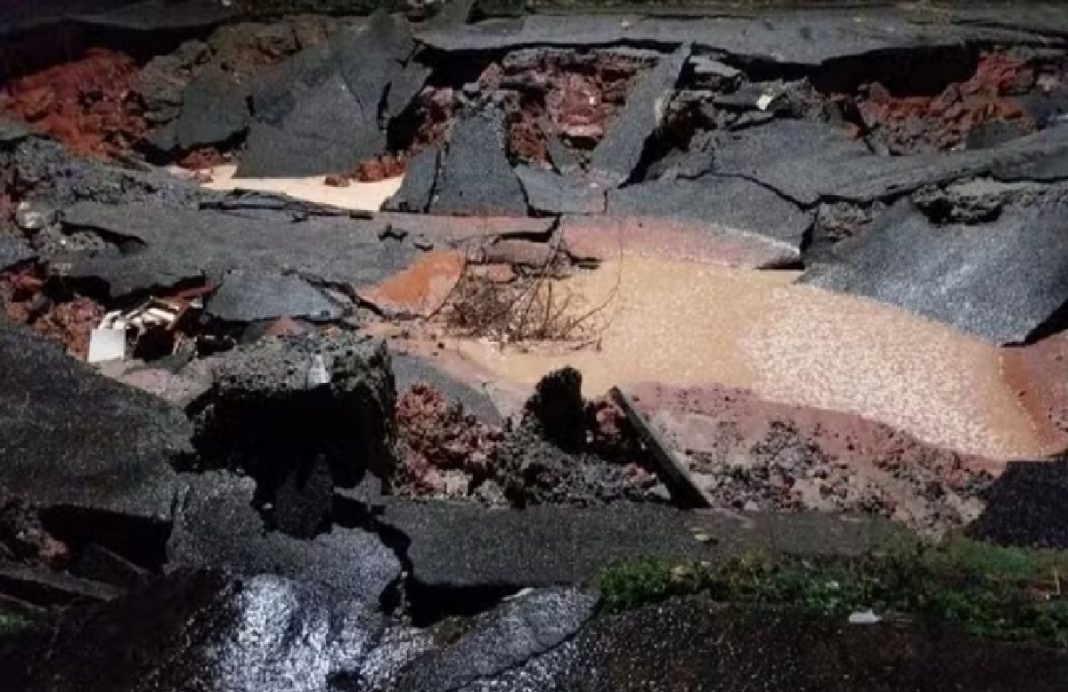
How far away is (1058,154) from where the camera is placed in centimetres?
607

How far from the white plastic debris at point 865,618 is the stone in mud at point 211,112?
547cm

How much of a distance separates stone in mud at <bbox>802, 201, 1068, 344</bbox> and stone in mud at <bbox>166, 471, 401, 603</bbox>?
277 cm

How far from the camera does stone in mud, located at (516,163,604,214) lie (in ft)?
20.4

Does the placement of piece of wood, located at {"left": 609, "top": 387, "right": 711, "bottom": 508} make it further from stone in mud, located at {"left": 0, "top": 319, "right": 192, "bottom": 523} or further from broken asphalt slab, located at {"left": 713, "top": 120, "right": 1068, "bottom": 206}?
broken asphalt slab, located at {"left": 713, "top": 120, "right": 1068, "bottom": 206}

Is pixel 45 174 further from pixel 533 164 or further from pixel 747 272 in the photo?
pixel 747 272

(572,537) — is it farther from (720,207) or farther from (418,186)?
(418,186)

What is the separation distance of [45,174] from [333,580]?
3.66 metres

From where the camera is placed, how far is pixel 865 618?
276 centimetres

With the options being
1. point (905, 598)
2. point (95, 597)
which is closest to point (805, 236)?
point (905, 598)

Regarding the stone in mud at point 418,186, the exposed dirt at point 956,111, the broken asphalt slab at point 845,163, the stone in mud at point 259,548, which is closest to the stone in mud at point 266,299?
the stone in mud at point 418,186

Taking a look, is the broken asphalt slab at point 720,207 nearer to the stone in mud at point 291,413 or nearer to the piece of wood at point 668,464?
the piece of wood at point 668,464

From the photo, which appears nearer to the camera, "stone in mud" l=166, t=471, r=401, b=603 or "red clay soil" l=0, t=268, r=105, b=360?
"stone in mud" l=166, t=471, r=401, b=603

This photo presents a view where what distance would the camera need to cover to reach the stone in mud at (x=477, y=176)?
637cm

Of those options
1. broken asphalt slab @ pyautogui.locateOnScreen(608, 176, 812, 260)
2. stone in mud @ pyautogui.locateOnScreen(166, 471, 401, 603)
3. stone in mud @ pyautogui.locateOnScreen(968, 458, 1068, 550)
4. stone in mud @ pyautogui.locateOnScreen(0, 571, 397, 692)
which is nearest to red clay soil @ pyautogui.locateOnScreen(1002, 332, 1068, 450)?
stone in mud @ pyautogui.locateOnScreen(968, 458, 1068, 550)
